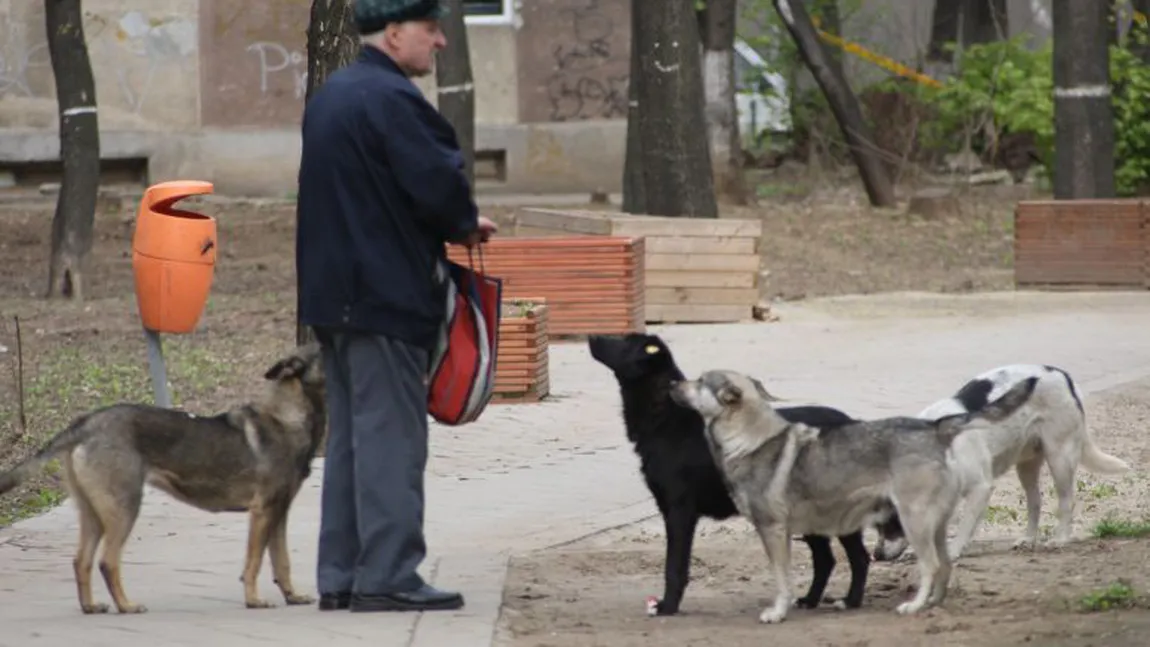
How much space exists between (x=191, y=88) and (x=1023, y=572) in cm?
2328

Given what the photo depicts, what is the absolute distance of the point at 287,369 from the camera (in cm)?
767

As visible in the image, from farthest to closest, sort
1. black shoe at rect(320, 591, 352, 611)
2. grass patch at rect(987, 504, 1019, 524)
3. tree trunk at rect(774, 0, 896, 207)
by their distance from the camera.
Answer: tree trunk at rect(774, 0, 896, 207) < grass patch at rect(987, 504, 1019, 524) < black shoe at rect(320, 591, 352, 611)

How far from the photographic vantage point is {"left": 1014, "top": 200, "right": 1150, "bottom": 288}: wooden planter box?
18578 millimetres

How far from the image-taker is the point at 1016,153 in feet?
100

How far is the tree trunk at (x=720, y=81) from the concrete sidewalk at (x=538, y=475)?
621 cm

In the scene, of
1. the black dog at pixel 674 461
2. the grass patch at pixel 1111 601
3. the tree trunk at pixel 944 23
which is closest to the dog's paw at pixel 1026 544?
the black dog at pixel 674 461

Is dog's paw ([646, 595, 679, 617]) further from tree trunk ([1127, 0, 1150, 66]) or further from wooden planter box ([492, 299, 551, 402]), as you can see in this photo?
tree trunk ([1127, 0, 1150, 66])

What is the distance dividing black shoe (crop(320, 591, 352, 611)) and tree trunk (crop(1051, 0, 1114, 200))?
1392cm

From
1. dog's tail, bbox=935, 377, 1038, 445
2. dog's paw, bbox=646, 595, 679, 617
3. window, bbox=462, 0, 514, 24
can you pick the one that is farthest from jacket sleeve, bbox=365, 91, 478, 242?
window, bbox=462, 0, 514, 24

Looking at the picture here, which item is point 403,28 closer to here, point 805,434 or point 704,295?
point 805,434

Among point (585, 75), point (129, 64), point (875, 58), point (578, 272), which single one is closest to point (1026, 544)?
point (578, 272)

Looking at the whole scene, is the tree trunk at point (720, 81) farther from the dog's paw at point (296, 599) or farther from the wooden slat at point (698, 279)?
the dog's paw at point (296, 599)

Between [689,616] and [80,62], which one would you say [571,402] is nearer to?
[689,616]

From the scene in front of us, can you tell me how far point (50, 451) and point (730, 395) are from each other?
2.30 meters
